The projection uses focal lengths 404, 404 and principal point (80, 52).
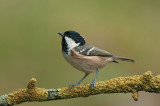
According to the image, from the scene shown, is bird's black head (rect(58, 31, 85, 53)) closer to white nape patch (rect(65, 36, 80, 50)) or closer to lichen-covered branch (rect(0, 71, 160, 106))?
white nape patch (rect(65, 36, 80, 50))

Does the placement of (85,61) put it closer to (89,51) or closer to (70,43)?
(89,51)

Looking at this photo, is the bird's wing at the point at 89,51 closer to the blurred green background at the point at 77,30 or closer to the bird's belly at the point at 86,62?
the bird's belly at the point at 86,62

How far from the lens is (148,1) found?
1002 cm

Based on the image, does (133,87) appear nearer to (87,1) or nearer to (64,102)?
(64,102)

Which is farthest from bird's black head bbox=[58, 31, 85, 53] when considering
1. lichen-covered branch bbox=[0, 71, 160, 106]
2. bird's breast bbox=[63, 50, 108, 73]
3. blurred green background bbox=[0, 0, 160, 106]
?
blurred green background bbox=[0, 0, 160, 106]

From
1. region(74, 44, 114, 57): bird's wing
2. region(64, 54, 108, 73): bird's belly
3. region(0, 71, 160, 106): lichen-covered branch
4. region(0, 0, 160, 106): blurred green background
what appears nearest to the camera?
region(0, 71, 160, 106): lichen-covered branch

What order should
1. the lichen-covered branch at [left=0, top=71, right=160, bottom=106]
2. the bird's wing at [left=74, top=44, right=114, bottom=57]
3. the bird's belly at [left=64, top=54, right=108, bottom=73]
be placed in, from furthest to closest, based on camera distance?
the bird's wing at [left=74, top=44, right=114, bottom=57]
the bird's belly at [left=64, top=54, right=108, bottom=73]
the lichen-covered branch at [left=0, top=71, right=160, bottom=106]

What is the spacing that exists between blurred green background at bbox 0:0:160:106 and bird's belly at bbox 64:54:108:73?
2.05 m

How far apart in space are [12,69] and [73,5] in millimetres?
3199

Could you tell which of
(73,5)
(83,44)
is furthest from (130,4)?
(83,44)

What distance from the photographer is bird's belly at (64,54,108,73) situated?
4.58m

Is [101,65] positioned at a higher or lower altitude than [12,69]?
lower

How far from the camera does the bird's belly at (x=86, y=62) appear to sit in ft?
15.0

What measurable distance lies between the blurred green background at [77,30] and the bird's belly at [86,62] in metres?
2.05
